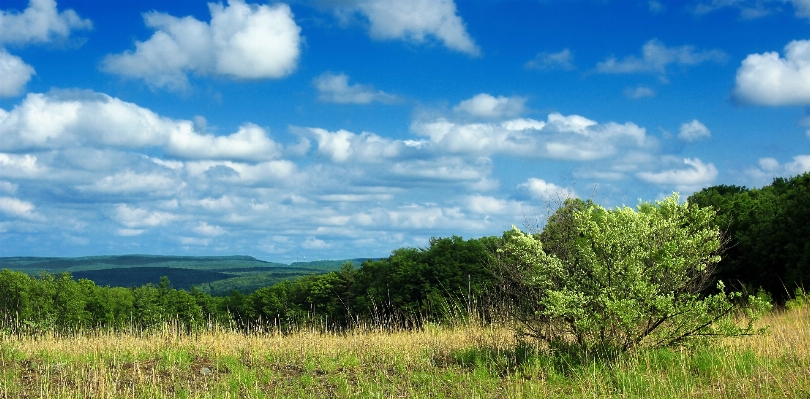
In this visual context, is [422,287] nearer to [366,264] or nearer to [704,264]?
[366,264]

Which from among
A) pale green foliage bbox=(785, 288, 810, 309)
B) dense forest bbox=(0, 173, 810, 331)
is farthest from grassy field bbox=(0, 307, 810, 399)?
pale green foliage bbox=(785, 288, 810, 309)

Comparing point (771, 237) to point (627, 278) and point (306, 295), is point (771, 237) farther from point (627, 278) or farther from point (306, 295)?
point (306, 295)

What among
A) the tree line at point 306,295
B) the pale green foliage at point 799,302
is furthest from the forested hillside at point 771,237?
the tree line at point 306,295

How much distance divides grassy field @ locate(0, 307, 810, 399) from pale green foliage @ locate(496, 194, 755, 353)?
49 centimetres

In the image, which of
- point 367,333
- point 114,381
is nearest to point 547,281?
point 367,333

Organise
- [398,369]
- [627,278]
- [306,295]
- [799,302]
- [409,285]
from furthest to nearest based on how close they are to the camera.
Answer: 1. [306,295]
2. [409,285]
3. [799,302]
4. [398,369]
5. [627,278]

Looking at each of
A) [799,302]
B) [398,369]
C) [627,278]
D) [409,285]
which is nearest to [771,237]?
[799,302]

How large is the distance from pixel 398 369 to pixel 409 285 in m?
32.8

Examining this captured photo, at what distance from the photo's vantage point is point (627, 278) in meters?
11.0

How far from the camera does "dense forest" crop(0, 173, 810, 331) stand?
24.3 meters

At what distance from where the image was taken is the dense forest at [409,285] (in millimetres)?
24328

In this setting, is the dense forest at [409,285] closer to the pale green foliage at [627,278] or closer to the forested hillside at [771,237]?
the forested hillside at [771,237]

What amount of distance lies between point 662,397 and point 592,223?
10.5 feet

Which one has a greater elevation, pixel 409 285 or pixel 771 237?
pixel 771 237
